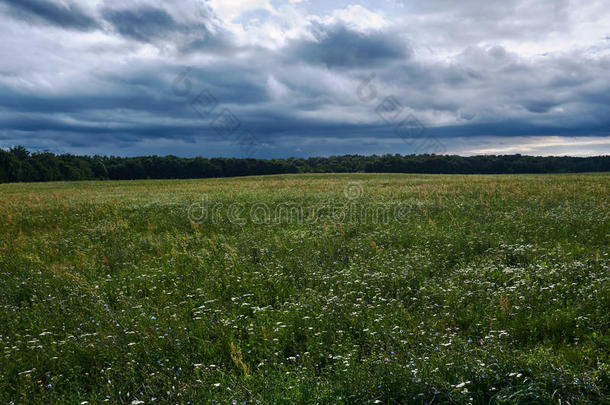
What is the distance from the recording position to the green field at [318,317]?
4141 millimetres

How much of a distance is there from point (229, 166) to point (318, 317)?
119204 millimetres

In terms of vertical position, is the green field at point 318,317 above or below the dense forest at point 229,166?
below

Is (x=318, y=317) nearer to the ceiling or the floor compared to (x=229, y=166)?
nearer to the floor

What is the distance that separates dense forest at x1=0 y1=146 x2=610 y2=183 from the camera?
104312 mm

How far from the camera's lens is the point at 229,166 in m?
121

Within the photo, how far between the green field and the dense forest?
338 ft

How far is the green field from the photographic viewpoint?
414cm

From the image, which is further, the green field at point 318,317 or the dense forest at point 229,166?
the dense forest at point 229,166

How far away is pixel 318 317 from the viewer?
6023 millimetres

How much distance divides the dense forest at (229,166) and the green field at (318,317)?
102983mm

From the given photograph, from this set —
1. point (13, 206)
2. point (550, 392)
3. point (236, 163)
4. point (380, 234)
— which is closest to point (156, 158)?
point (236, 163)

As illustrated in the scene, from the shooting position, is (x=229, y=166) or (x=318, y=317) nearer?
(x=318, y=317)

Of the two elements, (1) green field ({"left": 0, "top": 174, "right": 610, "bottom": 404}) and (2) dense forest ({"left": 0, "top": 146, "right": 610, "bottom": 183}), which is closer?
(1) green field ({"left": 0, "top": 174, "right": 610, "bottom": 404})

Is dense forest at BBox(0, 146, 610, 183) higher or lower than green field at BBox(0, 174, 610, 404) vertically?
higher
